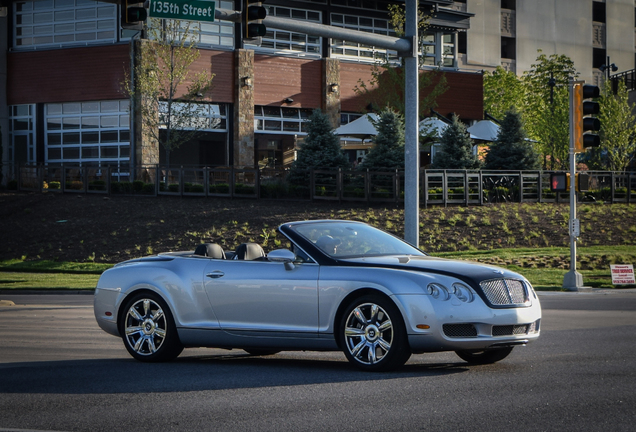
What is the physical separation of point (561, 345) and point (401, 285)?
3.38 metres

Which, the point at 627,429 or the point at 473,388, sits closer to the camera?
the point at 627,429

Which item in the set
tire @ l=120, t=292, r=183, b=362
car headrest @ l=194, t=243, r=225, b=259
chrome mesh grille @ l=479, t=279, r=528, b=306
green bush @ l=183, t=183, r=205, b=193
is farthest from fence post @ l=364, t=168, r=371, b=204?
chrome mesh grille @ l=479, t=279, r=528, b=306

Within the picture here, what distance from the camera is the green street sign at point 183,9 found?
17203mm

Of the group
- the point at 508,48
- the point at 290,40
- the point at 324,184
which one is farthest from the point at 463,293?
the point at 508,48

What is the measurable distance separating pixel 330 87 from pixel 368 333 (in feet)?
130

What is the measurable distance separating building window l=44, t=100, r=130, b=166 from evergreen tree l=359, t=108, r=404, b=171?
13538 mm

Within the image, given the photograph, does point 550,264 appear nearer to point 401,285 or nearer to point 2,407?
point 401,285

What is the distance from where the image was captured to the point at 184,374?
8.85 metres

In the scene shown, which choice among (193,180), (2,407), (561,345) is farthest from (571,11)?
(2,407)

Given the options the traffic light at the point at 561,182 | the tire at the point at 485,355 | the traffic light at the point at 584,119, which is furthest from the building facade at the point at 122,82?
the tire at the point at 485,355

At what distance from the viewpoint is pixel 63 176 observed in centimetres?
3731

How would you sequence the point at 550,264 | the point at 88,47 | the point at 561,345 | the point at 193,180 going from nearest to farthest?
the point at 561,345, the point at 550,264, the point at 193,180, the point at 88,47

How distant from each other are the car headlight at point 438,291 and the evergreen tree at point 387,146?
25.6m

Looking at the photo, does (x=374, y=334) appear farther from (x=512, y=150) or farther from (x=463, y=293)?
(x=512, y=150)
